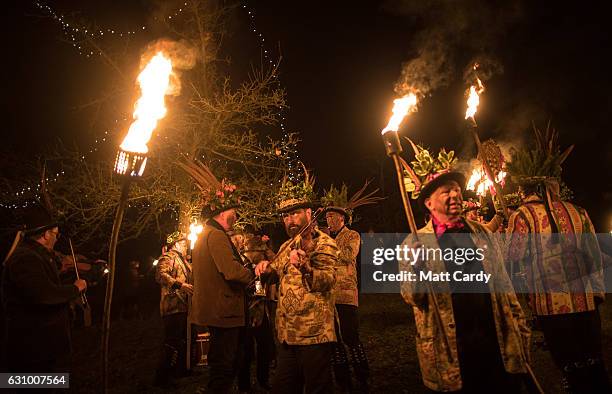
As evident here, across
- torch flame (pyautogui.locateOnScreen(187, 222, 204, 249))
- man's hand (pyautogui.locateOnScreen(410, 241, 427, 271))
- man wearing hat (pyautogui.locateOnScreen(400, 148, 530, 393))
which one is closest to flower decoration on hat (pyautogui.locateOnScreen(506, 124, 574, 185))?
man wearing hat (pyautogui.locateOnScreen(400, 148, 530, 393))

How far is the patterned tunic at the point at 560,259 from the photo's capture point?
4.01m

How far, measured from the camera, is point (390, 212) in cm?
2678

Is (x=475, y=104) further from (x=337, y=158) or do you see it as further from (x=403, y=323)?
(x=337, y=158)

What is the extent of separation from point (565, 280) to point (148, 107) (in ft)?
14.3

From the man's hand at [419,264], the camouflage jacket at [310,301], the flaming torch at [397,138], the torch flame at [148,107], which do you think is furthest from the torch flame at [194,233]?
the man's hand at [419,264]

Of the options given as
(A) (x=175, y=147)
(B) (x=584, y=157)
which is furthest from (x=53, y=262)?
(B) (x=584, y=157)

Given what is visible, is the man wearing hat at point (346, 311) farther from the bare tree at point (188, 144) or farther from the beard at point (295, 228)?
the bare tree at point (188, 144)

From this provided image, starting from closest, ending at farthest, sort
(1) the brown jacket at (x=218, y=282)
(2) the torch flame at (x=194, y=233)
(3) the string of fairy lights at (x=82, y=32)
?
(1) the brown jacket at (x=218, y=282) → (2) the torch flame at (x=194, y=233) → (3) the string of fairy lights at (x=82, y=32)

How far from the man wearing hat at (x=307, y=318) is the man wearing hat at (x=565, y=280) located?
2006 mm

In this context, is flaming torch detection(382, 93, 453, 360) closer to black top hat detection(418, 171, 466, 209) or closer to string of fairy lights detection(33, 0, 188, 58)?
black top hat detection(418, 171, 466, 209)

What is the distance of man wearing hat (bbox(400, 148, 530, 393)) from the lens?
10.2ft

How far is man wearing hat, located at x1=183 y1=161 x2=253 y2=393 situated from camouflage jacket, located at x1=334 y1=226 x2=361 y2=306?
1.66 meters

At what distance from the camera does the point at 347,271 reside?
6301 mm

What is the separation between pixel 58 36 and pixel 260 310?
10379 mm
